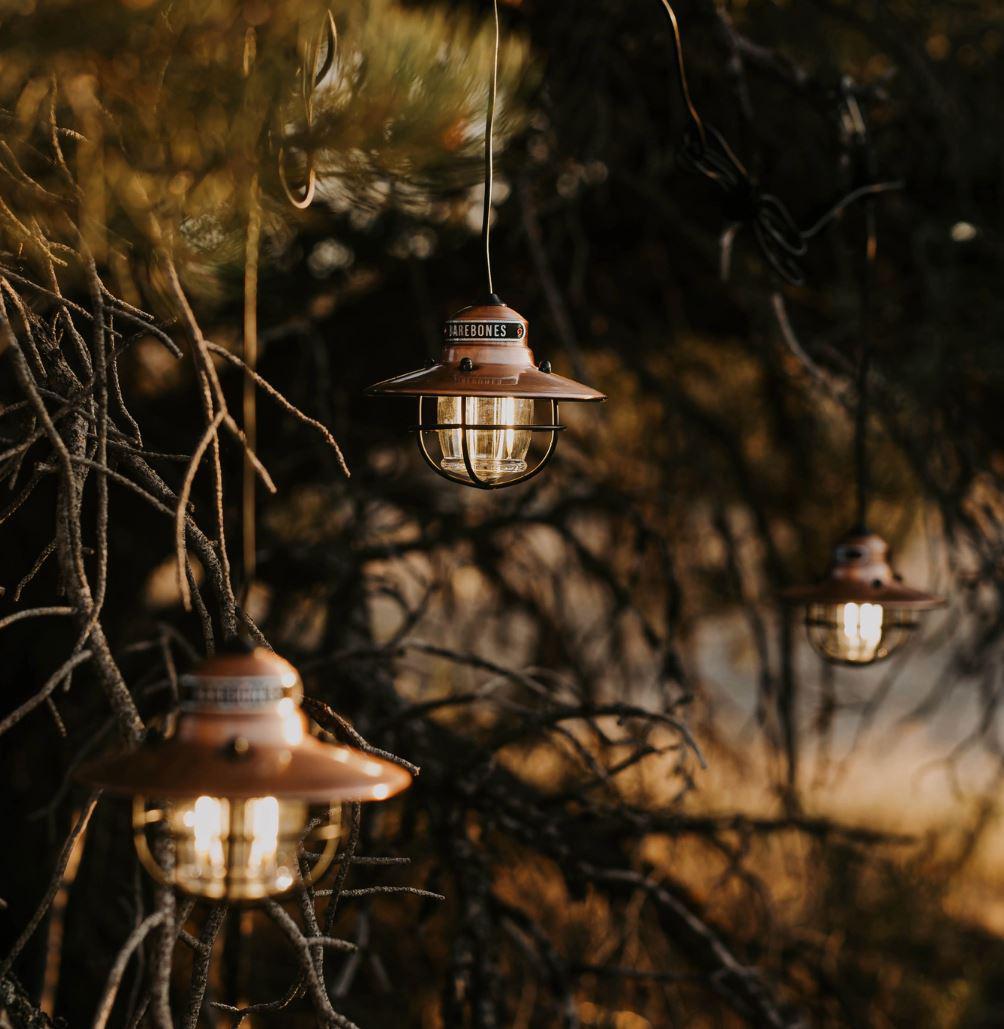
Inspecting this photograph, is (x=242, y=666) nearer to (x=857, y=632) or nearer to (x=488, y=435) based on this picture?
(x=488, y=435)

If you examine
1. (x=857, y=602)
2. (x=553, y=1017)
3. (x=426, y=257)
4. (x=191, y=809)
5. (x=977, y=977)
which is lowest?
(x=977, y=977)

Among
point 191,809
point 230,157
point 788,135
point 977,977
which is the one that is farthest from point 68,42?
point 977,977

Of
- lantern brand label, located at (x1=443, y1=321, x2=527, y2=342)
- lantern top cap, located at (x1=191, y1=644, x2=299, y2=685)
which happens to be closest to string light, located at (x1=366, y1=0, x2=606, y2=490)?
lantern brand label, located at (x1=443, y1=321, x2=527, y2=342)

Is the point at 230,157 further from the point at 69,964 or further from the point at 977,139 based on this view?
the point at 977,139

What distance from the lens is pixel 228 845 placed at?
1164 millimetres

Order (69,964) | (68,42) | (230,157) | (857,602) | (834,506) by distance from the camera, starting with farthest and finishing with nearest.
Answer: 1. (834,506)
2. (69,964)
3. (857,602)
4. (230,157)
5. (68,42)

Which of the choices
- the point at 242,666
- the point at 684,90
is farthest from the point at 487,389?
the point at 684,90

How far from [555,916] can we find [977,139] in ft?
7.36

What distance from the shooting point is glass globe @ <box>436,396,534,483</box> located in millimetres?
1803

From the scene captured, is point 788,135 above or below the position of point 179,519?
above

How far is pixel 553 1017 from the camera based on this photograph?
3.33 meters

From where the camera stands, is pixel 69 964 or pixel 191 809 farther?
pixel 69 964

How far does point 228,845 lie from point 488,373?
2.26ft

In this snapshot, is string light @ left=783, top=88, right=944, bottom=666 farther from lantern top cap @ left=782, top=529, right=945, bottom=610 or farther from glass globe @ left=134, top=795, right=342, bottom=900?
glass globe @ left=134, top=795, right=342, bottom=900
